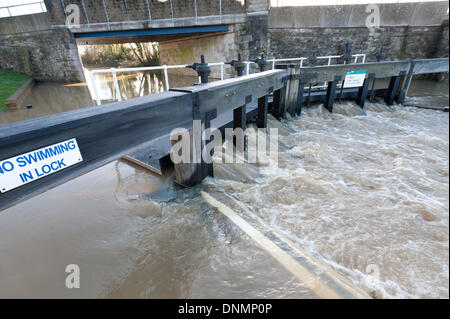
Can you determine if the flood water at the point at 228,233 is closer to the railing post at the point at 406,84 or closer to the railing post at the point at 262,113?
the railing post at the point at 262,113

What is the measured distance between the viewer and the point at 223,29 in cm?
1309

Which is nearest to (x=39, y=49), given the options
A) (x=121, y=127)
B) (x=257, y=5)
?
(x=257, y=5)

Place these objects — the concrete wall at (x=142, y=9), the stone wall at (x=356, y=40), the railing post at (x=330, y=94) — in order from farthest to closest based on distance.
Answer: the stone wall at (x=356, y=40) < the concrete wall at (x=142, y=9) < the railing post at (x=330, y=94)

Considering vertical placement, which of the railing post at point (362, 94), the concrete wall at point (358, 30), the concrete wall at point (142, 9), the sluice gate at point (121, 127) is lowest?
the railing post at point (362, 94)

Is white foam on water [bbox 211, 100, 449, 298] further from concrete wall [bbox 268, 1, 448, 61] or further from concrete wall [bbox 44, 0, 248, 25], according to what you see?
concrete wall [bbox 268, 1, 448, 61]

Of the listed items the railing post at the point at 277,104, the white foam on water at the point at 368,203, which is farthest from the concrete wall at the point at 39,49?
the white foam on water at the point at 368,203

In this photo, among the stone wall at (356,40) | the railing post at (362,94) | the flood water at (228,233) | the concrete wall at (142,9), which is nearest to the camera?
the flood water at (228,233)

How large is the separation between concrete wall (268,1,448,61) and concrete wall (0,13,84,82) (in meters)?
12.6

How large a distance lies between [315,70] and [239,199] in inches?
215

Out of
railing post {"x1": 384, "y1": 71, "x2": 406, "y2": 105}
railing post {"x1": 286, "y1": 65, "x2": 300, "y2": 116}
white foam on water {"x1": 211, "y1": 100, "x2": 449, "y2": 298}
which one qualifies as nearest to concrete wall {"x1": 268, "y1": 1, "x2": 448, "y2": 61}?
railing post {"x1": 384, "y1": 71, "x2": 406, "y2": 105}

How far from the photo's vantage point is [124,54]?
120ft

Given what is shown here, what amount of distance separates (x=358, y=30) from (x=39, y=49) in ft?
68.0

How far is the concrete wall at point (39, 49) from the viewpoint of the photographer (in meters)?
13.3
